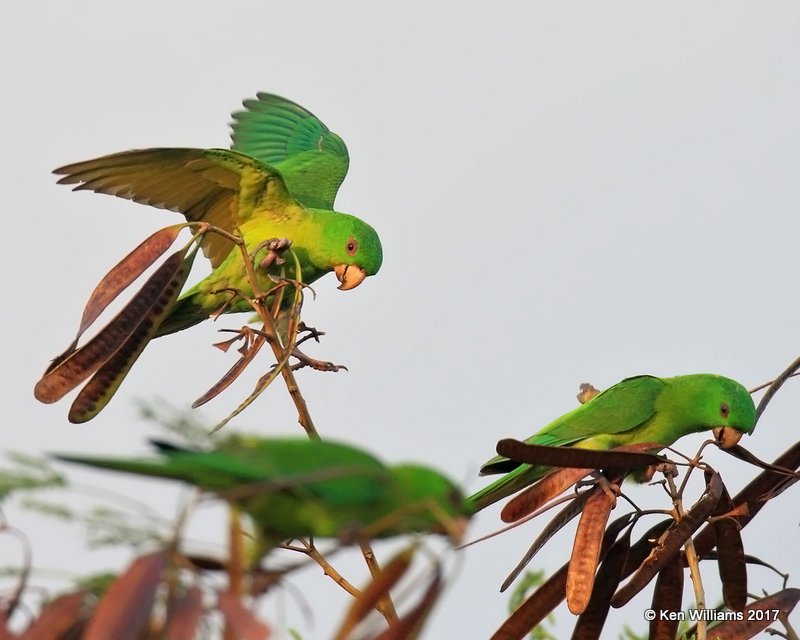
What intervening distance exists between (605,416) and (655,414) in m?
0.32

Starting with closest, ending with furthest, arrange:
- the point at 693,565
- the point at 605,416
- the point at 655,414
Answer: the point at 693,565 < the point at 605,416 < the point at 655,414

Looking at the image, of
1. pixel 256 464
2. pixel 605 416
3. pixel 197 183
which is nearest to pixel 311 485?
pixel 256 464

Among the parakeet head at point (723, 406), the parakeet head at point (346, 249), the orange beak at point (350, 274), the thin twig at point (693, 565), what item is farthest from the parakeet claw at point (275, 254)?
the thin twig at point (693, 565)

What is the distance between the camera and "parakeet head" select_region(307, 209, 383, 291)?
5.36 meters

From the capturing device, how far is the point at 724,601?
3000mm

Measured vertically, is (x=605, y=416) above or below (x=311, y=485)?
above

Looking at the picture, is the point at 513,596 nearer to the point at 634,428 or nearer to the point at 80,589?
the point at 634,428

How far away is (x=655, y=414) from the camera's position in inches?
175

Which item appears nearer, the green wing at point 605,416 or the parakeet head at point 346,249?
the green wing at point 605,416

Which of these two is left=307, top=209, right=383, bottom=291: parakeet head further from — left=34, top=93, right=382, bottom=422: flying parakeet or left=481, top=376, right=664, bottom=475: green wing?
left=481, top=376, right=664, bottom=475: green wing

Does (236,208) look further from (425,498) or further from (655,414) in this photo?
(425,498)

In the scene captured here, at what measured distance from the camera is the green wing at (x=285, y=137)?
6617 millimetres

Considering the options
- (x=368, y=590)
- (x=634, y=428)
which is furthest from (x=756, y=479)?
(x=368, y=590)

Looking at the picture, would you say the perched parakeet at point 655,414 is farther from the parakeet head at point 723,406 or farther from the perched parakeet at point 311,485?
the perched parakeet at point 311,485
